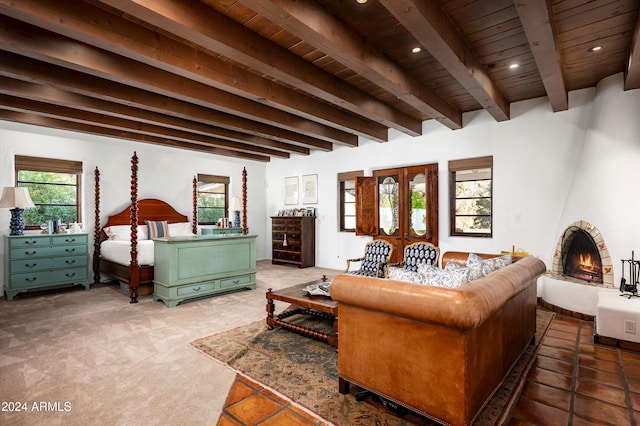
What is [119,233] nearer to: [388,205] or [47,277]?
[47,277]

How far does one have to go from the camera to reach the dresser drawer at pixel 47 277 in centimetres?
472

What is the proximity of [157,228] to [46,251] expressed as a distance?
5.58ft

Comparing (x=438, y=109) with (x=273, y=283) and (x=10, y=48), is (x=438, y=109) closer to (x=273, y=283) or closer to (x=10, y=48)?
(x=273, y=283)

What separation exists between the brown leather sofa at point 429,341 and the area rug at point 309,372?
14 cm

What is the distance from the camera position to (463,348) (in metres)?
1.65

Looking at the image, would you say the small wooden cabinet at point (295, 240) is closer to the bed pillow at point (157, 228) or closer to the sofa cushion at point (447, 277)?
the bed pillow at point (157, 228)

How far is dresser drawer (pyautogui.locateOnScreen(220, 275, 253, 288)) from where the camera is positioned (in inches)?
194

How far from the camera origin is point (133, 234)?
4.57m

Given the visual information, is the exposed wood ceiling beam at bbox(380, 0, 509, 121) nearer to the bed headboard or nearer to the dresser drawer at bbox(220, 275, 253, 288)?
the dresser drawer at bbox(220, 275, 253, 288)

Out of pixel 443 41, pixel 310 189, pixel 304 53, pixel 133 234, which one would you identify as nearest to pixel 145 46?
pixel 304 53

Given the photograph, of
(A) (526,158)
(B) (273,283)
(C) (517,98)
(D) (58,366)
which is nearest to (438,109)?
(C) (517,98)

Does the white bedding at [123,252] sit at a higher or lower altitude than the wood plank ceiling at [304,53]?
lower

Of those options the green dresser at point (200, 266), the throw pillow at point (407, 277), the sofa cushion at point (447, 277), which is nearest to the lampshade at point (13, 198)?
the green dresser at point (200, 266)

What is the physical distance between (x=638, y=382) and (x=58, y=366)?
443cm
